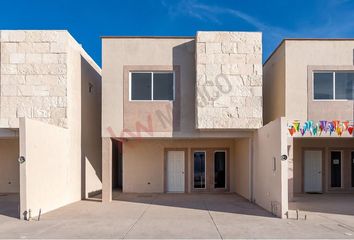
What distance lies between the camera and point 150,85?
525 inches

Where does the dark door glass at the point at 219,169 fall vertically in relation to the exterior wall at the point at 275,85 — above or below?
below

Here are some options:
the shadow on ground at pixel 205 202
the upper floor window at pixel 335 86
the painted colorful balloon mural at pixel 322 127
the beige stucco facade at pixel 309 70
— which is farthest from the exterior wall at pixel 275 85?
the shadow on ground at pixel 205 202

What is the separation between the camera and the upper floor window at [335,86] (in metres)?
13.5

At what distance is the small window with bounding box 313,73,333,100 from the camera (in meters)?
13.5

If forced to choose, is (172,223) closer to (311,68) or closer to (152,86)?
(152,86)

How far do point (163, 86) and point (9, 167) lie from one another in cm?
916

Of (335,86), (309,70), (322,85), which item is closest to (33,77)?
(309,70)

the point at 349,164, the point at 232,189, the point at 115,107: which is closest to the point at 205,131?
the point at 115,107

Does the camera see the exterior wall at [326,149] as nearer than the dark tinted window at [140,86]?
No

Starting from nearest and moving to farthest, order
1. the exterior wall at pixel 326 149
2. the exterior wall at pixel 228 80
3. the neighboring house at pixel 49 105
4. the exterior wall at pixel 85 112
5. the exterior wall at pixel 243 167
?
the neighboring house at pixel 49 105 → the exterior wall at pixel 228 80 → the exterior wall at pixel 85 112 → the exterior wall at pixel 243 167 → the exterior wall at pixel 326 149

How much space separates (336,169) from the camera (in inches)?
652

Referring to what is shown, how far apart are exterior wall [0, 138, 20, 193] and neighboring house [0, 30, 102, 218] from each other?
13.1ft

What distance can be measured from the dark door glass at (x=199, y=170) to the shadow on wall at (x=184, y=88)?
4029 mm

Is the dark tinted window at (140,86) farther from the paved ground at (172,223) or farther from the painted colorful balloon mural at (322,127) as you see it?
the painted colorful balloon mural at (322,127)
